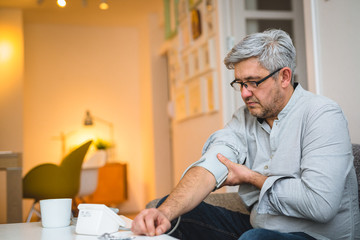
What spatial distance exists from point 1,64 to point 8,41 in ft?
1.06


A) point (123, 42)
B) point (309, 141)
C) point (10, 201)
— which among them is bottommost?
point (10, 201)

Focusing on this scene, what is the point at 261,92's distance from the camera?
62.8 inches

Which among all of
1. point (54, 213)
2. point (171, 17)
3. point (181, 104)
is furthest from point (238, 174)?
point (171, 17)

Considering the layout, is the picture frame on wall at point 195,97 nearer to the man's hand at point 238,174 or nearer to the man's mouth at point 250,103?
the man's mouth at point 250,103

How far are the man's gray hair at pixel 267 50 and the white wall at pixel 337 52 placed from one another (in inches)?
24.5

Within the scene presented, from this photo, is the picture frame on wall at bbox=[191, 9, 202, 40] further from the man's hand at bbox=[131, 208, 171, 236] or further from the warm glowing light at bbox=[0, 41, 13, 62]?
the man's hand at bbox=[131, 208, 171, 236]

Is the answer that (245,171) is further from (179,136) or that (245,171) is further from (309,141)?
(179,136)

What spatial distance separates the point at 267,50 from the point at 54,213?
95 cm

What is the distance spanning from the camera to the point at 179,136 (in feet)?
15.5

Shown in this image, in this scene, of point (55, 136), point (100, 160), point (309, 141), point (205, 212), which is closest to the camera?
point (309, 141)

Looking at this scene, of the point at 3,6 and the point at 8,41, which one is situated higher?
the point at 3,6

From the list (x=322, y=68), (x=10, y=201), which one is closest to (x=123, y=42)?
(x=10, y=201)

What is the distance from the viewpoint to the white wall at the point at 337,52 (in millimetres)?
2039

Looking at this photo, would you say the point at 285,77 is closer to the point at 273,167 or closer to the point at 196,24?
the point at 273,167
